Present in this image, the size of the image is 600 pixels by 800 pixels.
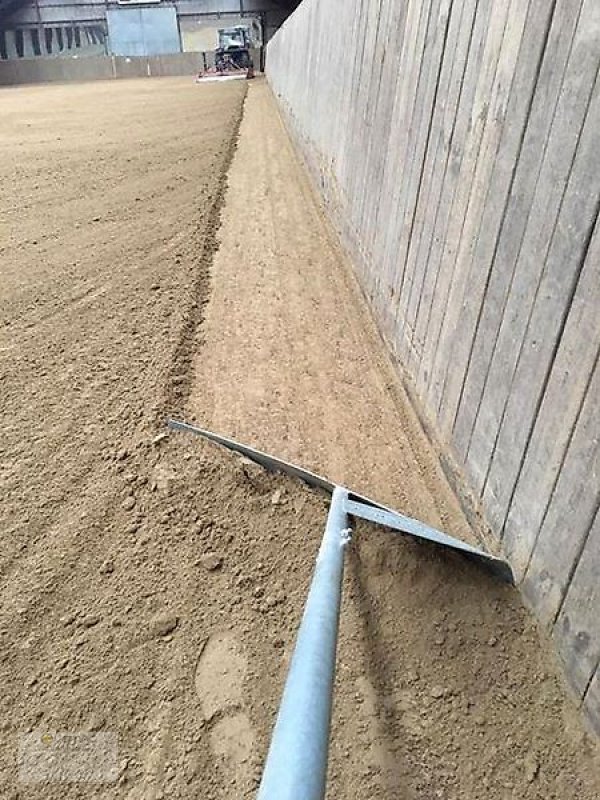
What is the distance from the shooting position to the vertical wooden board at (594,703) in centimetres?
153

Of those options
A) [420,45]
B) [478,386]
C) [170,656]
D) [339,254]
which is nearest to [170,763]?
[170,656]

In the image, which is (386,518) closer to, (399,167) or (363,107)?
(399,167)

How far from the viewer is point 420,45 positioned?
3053 millimetres

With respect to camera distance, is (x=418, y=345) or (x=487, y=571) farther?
(x=418, y=345)

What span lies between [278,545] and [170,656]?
1.82ft

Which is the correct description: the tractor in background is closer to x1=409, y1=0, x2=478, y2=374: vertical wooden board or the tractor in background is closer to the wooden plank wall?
the wooden plank wall

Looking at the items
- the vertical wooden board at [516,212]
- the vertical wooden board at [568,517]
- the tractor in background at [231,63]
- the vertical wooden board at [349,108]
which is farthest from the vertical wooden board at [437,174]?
the tractor in background at [231,63]

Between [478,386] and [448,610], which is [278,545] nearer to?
[448,610]

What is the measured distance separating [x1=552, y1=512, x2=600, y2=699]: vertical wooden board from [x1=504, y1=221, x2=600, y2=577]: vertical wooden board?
199 millimetres

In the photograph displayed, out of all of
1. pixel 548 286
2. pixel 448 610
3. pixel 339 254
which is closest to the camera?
pixel 548 286

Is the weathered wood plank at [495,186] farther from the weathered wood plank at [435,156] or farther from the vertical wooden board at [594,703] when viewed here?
the vertical wooden board at [594,703]

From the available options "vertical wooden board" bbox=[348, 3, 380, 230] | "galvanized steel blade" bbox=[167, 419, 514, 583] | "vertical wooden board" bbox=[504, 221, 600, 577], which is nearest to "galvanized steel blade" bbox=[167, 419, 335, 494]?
"galvanized steel blade" bbox=[167, 419, 514, 583]

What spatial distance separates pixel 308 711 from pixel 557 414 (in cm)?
107

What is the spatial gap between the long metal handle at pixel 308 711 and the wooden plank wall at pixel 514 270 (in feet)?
2.22
